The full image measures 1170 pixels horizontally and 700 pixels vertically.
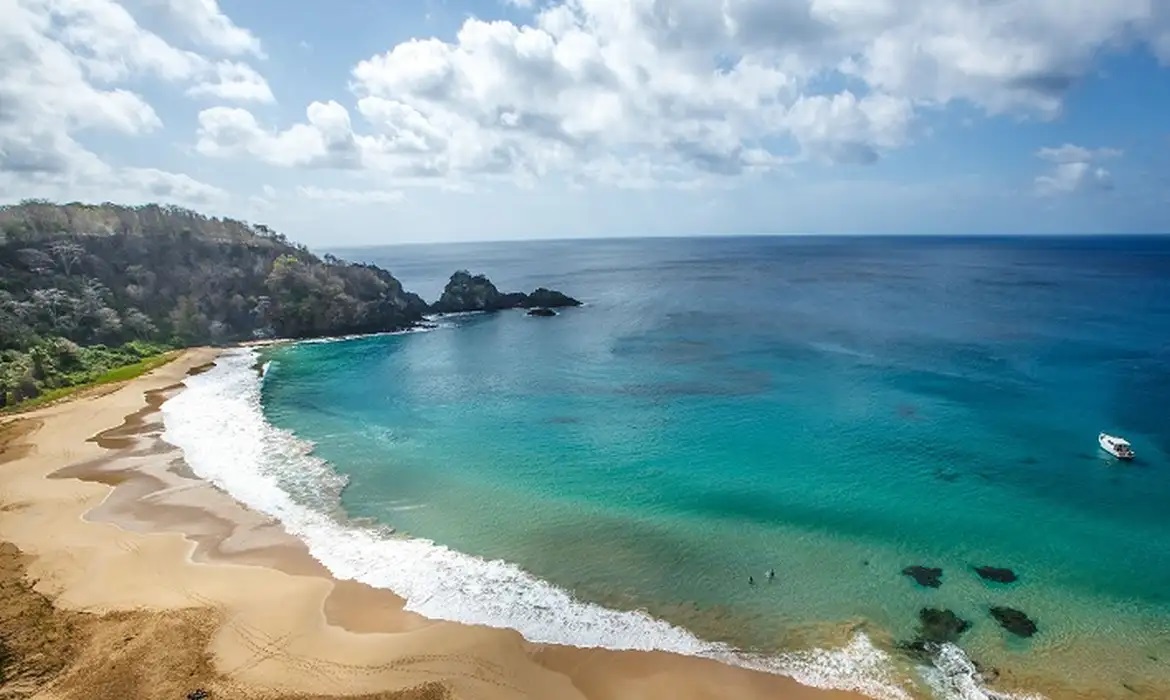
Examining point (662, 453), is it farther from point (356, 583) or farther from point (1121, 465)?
point (1121, 465)

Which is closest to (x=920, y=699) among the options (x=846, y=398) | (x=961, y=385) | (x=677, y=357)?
(x=846, y=398)

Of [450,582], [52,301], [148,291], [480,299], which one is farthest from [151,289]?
[450,582]

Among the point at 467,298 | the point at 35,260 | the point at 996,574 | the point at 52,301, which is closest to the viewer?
the point at 996,574

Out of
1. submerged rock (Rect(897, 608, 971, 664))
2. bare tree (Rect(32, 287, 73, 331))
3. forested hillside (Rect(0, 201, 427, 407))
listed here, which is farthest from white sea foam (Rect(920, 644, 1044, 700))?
bare tree (Rect(32, 287, 73, 331))

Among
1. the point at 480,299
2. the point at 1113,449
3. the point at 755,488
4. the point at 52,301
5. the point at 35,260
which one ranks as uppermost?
the point at 35,260

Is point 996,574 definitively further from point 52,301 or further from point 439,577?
point 52,301

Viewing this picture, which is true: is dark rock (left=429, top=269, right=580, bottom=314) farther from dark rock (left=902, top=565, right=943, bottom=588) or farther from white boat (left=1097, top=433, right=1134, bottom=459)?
dark rock (left=902, top=565, right=943, bottom=588)

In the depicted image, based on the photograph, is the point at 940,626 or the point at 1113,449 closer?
the point at 940,626
